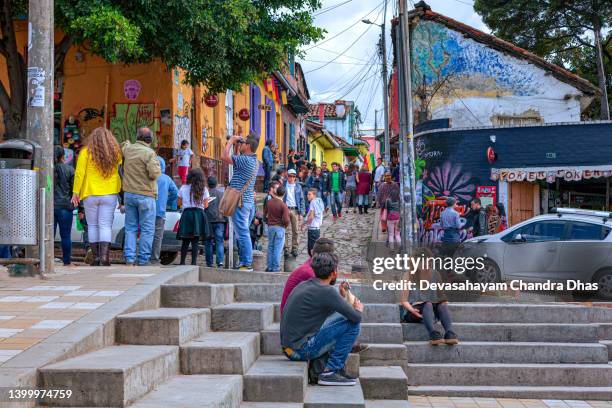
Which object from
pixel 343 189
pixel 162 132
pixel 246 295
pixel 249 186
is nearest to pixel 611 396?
pixel 246 295

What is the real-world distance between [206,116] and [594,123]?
38.0ft

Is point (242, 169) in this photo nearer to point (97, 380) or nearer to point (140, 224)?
point (140, 224)

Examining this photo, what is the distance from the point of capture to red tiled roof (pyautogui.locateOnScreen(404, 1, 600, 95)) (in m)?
26.1

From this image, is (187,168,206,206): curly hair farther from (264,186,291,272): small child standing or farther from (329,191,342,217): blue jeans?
(329,191,342,217): blue jeans

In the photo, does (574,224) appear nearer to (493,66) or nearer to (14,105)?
(14,105)

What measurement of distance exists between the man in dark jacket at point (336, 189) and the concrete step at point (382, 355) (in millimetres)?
16226

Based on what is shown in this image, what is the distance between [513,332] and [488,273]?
513 centimetres

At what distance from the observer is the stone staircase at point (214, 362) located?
15.4ft

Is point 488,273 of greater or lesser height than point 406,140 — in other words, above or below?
below

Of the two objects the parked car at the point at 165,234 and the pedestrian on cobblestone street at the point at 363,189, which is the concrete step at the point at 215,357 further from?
the pedestrian on cobblestone street at the point at 363,189

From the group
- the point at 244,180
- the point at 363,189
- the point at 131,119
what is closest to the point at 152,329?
the point at 244,180

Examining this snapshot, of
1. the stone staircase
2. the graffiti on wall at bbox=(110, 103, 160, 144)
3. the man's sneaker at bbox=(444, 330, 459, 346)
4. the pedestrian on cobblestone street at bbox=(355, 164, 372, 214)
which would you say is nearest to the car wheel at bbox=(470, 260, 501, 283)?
the man's sneaker at bbox=(444, 330, 459, 346)

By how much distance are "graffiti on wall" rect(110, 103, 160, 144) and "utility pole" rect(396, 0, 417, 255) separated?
6246 millimetres

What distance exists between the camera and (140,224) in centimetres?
963
